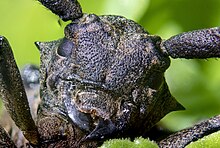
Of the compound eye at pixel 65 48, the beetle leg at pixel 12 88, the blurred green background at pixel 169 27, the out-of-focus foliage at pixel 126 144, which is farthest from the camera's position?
the blurred green background at pixel 169 27

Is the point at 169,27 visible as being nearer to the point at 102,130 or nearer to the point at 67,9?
the point at 67,9

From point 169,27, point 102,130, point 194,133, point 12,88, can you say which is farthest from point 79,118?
point 169,27

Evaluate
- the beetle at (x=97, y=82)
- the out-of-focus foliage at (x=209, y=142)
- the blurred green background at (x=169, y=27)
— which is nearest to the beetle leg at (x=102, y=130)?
the beetle at (x=97, y=82)

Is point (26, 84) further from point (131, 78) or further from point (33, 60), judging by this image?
point (131, 78)

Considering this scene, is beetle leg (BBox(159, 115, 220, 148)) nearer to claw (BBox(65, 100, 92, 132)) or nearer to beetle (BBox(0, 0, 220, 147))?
beetle (BBox(0, 0, 220, 147))

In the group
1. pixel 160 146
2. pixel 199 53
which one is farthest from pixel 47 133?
pixel 199 53

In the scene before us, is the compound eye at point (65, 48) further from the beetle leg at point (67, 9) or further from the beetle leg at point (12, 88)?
the beetle leg at point (12, 88)
